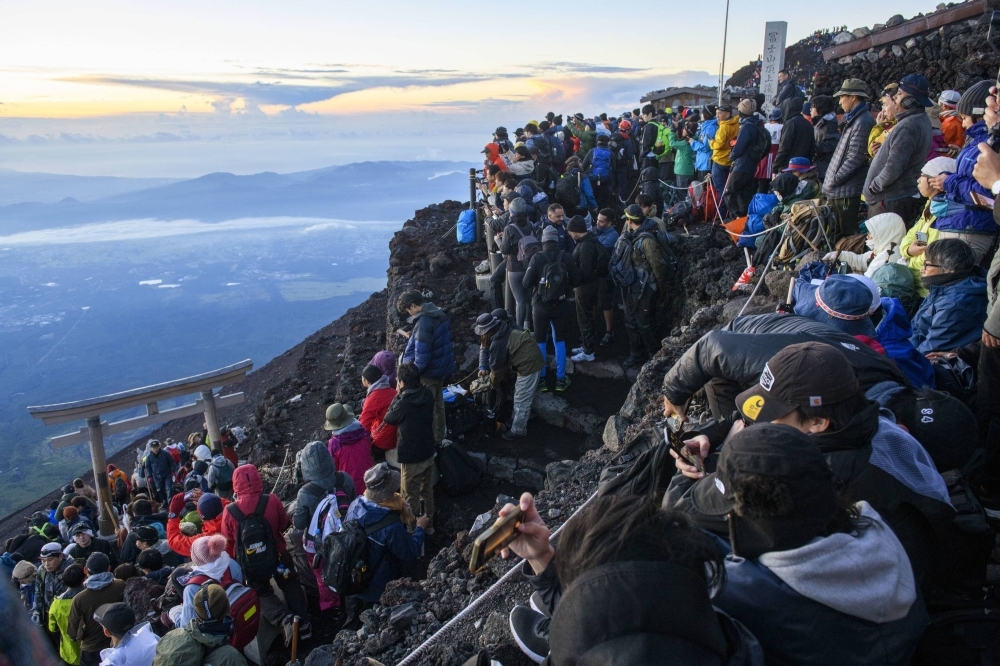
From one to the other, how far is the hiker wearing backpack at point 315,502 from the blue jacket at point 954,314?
5.24 meters

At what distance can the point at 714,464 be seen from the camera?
311 centimetres

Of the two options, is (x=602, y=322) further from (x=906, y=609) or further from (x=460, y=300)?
(x=906, y=609)

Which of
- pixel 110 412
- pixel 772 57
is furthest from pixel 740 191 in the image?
pixel 110 412

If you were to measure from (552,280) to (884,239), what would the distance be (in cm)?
396

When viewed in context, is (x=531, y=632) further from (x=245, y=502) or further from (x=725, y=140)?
(x=725, y=140)

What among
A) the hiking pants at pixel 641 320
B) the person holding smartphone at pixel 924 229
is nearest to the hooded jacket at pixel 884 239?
the person holding smartphone at pixel 924 229

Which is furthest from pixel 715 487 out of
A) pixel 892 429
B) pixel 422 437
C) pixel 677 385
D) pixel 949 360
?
pixel 422 437

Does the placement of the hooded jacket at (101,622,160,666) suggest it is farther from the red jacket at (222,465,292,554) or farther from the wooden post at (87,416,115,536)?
the wooden post at (87,416,115,536)

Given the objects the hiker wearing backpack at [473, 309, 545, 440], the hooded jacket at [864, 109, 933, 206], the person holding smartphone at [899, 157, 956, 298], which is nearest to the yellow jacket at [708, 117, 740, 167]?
the hooded jacket at [864, 109, 933, 206]

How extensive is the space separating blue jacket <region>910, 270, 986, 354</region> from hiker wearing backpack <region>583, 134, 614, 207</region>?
8912 millimetres

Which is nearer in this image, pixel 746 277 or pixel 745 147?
pixel 746 277

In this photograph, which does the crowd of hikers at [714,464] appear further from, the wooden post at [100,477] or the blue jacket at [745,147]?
the wooden post at [100,477]

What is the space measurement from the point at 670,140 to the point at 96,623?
13.1 metres

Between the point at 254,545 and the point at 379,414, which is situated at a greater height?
the point at 379,414
